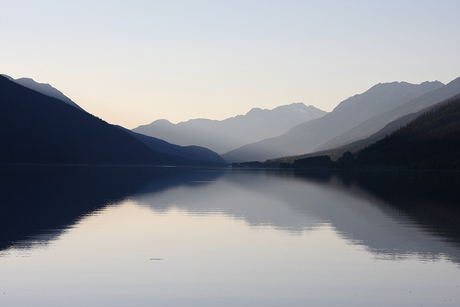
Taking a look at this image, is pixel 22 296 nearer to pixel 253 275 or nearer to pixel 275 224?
pixel 253 275

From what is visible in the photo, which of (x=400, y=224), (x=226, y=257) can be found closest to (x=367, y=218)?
(x=400, y=224)

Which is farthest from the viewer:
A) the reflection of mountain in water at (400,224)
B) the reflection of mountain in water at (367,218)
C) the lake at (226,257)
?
the reflection of mountain in water at (367,218)

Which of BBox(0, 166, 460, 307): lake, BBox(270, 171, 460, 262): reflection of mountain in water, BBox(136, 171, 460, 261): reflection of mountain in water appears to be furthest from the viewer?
BBox(136, 171, 460, 261): reflection of mountain in water

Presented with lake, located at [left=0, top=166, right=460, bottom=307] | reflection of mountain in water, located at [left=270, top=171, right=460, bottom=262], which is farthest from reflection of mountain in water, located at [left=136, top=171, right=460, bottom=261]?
lake, located at [left=0, top=166, right=460, bottom=307]

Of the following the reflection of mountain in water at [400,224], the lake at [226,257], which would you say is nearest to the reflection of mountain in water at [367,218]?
the reflection of mountain in water at [400,224]

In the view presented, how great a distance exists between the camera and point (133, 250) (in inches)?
923

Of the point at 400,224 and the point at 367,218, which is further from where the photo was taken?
the point at 367,218

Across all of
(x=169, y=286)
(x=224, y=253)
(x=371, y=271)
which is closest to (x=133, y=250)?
(x=224, y=253)

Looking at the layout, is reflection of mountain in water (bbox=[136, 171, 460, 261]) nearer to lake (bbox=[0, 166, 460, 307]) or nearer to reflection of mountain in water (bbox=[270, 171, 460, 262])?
reflection of mountain in water (bbox=[270, 171, 460, 262])

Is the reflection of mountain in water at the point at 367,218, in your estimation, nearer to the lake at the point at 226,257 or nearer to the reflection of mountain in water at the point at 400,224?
the reflection of mountain in water at the point at 400,224

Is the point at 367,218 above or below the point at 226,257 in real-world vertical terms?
above

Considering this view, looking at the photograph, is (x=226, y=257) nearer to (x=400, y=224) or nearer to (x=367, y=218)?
(x=400, y=224)

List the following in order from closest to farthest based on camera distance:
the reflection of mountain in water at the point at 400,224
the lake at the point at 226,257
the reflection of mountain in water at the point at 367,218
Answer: the lake at the point at 226,257 < the reflection of mountain in water at the point at 400,224 < the reflection of mountain in water at the point at 367,218

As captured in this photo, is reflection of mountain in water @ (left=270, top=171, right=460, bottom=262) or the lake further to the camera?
reflection of mountain in water @ (left=270, top=171, right=460, bottom=262)
